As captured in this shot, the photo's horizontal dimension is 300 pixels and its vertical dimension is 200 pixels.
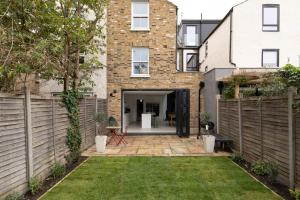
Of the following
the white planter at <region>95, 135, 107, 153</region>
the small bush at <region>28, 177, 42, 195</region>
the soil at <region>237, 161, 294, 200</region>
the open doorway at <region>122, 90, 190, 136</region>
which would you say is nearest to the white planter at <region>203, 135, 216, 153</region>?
the soil at <region>237, 161, 294, 200</region>

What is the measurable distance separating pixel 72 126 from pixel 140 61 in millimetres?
8468

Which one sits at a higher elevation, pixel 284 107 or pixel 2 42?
pixel 2 42

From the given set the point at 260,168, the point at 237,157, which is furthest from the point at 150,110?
the point at 260,168

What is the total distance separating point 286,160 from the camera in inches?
249

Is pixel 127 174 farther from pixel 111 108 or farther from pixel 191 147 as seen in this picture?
pixel 111 108

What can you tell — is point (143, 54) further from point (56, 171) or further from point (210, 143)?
point (56, 171)

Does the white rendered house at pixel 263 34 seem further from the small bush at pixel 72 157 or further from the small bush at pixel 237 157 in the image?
the small bush at pixel 72 157

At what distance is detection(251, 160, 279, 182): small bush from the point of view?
21.7 feet

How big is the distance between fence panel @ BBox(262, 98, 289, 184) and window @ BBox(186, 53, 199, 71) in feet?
75.3

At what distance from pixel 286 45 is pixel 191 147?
1028 centimetres

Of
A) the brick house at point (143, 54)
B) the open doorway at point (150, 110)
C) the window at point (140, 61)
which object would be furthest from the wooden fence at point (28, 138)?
the open doorway at point (150, 110)

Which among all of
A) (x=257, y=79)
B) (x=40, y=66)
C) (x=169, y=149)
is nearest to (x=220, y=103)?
(x=257, y=79)

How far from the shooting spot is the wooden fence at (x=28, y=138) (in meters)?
5.29

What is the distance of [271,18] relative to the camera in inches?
722
